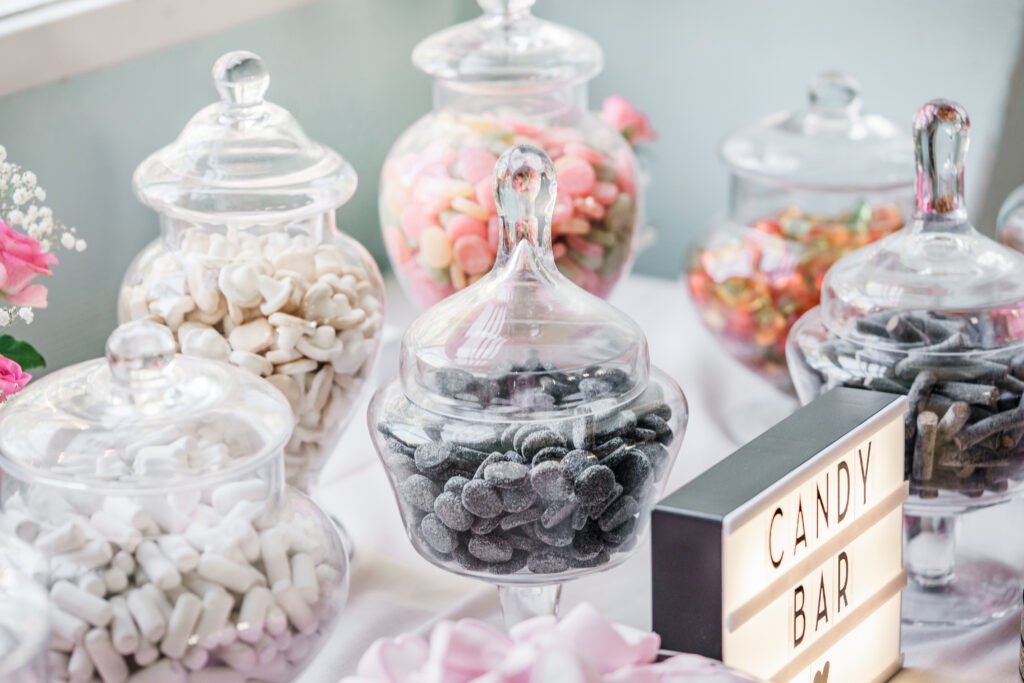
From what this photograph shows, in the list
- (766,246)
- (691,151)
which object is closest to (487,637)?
(766,246)

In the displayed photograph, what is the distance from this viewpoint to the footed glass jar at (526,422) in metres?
0.65

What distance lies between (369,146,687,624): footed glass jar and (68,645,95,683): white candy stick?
17cm

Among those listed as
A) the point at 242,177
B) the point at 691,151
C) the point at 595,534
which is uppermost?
the point at 242,177

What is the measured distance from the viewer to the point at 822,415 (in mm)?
708

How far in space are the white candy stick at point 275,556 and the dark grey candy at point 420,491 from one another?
0.25 ft

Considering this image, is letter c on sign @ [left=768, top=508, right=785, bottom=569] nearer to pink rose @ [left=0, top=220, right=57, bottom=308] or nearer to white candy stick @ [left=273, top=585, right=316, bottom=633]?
white candy stick @ [left=273, top=585, right=316, bottom=633]

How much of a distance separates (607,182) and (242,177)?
298 millimetres

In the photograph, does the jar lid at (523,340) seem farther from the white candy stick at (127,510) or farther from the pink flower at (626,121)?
the pink flower at (626,121)

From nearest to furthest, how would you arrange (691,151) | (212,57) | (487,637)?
(487,637), (212,57), (691,151)

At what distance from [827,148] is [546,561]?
54cm

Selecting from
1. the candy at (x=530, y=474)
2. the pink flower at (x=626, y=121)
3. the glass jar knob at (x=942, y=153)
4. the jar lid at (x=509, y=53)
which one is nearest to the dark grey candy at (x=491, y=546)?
the candy at (x=530, y=474)

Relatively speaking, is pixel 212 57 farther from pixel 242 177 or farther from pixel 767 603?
pixel 767 603

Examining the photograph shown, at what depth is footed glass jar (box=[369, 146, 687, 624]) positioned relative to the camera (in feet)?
2.12

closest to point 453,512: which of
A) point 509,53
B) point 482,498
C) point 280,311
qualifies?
point 482,498
